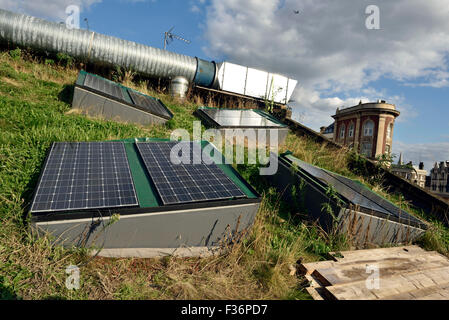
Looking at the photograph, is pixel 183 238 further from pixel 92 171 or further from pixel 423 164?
pixel 423 164

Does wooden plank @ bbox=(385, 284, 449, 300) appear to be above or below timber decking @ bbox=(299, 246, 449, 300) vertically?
below

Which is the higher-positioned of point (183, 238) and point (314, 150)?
point (314, 150)

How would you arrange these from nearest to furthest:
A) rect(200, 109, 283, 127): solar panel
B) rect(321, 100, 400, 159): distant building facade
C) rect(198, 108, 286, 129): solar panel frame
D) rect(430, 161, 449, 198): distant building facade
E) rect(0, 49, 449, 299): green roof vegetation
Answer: rect(0, 49, 449, 299): green roof vegetation < rect(198, 108, 286, 129): solar panel frame < rect(200, 109, 283, 127): solar panel < rect(321, 100, 400, 159): distant building facade < rect(430, 161, 449, 198): distant building facade

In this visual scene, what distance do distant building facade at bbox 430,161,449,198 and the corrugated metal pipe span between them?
60.1m

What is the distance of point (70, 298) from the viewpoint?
295 centimetres

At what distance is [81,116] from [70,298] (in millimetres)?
6461

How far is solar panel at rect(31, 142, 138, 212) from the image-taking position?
3.47m

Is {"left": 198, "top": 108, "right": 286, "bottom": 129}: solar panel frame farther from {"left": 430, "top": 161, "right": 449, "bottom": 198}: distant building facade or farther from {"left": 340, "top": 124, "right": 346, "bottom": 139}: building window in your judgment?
{"left": 430, "top": 161, "right": 449, "bottom": 198}: distant building facade

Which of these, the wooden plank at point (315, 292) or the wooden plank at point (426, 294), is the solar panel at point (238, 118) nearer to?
the wooden plank at point (315, 292)

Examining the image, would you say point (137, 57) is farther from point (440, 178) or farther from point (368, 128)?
point (440, 178)

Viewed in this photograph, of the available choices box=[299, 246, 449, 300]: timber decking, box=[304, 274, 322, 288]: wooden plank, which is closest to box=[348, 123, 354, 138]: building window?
box=[299, 246, 449, 300]: timber decking

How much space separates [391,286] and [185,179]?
386cm

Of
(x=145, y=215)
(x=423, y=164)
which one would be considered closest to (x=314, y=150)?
(x=145, y=215)
